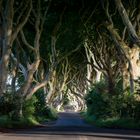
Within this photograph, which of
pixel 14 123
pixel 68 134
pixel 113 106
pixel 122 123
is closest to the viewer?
pixel 68 134

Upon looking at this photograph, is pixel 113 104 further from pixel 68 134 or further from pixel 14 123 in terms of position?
pixel 68 134

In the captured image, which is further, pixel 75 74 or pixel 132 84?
pixel 75 74

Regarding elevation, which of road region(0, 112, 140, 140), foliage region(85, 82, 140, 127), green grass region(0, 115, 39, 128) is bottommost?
road region(0, 112, 140, 140)

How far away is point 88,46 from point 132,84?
60.6ft

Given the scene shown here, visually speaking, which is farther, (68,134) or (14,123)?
(14,123)

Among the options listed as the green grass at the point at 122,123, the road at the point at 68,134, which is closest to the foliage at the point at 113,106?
the green grass at the point at 122,123

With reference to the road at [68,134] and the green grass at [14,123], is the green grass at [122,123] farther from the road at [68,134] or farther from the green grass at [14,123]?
the green grass at [14,123]

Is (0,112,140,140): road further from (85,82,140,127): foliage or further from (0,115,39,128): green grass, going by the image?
(85,82,140,127): foliage

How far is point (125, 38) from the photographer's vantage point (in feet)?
134

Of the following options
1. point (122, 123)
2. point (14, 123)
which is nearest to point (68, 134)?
point (14, 123)

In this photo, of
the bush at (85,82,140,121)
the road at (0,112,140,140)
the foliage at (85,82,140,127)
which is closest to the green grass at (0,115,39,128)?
the road at (0,112,140,140)

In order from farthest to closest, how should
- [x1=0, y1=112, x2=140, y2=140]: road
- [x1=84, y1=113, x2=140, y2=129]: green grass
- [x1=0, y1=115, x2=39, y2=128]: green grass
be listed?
[x1=84, y1=113, x2=140, y2=129]: green grass, [x1=0, y1=115, x2=39, y2=128]: green grass, [x1=0, y1=112, x2=140, y2=140]: road

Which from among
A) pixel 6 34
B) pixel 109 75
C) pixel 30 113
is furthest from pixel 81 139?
pixel 109 75

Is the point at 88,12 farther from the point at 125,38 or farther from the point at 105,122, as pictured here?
the point at 105,122
